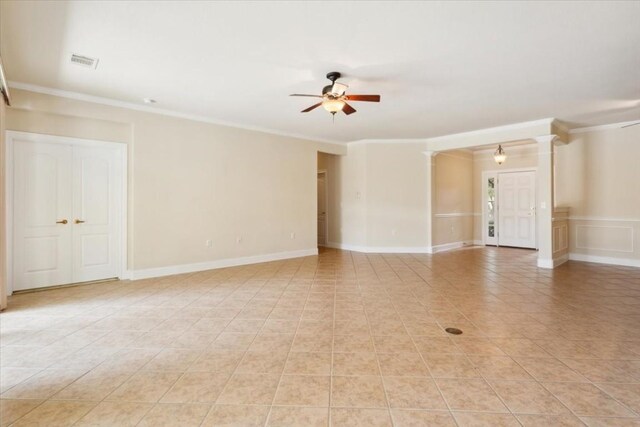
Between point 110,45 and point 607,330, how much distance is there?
5.67 meters

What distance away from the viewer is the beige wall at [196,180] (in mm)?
4641

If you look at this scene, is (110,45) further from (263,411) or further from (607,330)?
(607,330)

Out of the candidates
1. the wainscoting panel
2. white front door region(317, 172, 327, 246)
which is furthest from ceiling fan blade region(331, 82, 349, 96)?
the wainscoting panel

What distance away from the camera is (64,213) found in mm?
4520

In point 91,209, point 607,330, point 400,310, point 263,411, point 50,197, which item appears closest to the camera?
point 263,411

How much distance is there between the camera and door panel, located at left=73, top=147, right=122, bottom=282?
465 centimetres

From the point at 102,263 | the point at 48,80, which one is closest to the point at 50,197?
the point at 102,263

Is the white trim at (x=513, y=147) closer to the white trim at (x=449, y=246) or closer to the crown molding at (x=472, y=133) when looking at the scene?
the crown molding at (x=472, y=133)

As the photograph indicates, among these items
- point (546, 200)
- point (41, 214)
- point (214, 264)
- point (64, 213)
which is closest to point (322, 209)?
point (214, 264)

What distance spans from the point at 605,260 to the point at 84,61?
9.47 metres

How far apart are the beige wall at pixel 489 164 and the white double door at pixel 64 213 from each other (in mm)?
8939

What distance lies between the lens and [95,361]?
7.93 ft

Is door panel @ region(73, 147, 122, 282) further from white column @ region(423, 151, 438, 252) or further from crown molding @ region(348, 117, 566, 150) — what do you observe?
white column @ region(423, 151, 438, 252)

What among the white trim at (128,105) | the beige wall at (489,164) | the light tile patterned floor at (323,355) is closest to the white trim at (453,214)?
the beige wall at (489,164)
